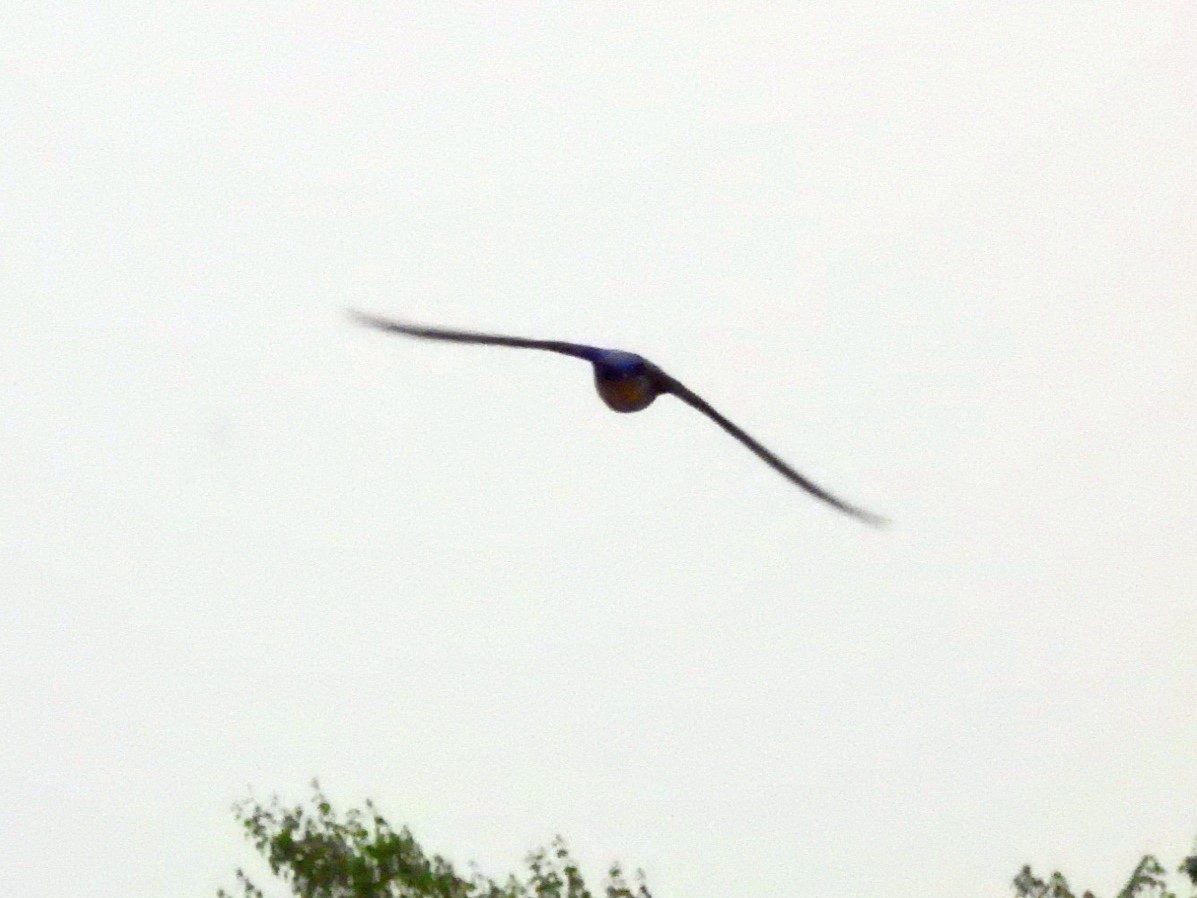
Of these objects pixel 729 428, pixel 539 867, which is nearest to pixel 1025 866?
pixel 539 867

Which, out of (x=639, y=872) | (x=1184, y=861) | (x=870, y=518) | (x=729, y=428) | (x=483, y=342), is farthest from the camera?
(x=639, y=872)

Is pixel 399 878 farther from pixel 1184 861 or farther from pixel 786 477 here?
pixel 786 477

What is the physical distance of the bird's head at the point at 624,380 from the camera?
49.8 ft

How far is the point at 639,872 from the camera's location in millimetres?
34688

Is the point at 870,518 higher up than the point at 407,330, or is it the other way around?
the point at 407,330

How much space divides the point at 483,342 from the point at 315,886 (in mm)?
23807

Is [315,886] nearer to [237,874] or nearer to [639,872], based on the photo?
[237,874]

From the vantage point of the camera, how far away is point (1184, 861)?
31.8 m

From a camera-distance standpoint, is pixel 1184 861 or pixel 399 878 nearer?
pixel 1184 861

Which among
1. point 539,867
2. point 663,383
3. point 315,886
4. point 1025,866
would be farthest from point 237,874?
point 663,383

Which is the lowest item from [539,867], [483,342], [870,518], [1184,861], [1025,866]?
[870,518]

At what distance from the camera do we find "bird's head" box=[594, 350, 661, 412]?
49.8ft

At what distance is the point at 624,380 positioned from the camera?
603 inches

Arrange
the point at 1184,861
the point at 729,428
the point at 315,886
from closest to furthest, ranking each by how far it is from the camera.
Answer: the point at 729,428, the point at 1184,861, the point at 315,886
